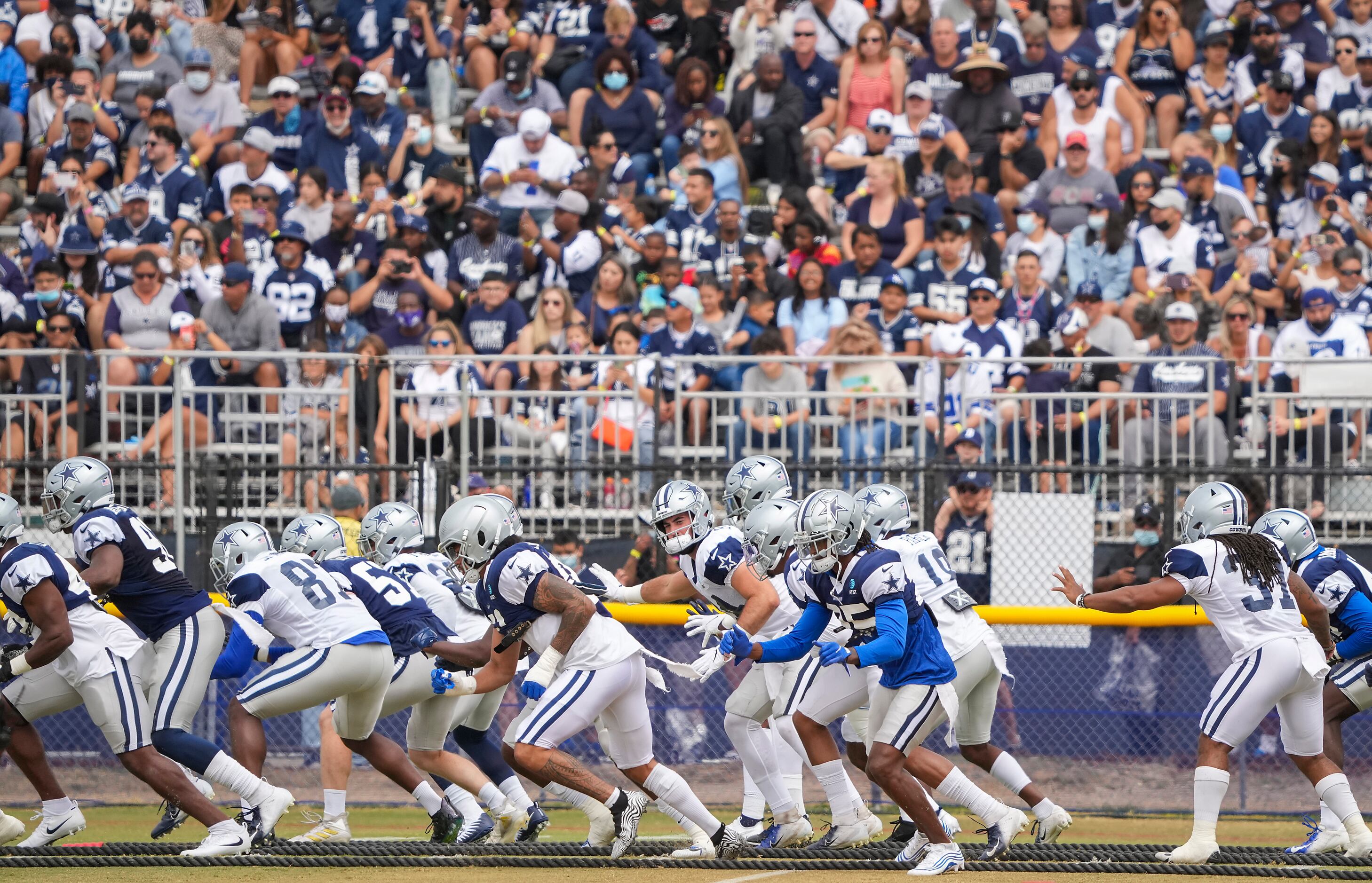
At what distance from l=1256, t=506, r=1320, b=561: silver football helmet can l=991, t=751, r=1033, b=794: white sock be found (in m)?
1.64

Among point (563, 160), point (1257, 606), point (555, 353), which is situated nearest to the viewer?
point (1257, 606)

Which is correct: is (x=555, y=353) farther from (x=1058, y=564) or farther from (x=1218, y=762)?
(x=1218, y=762)

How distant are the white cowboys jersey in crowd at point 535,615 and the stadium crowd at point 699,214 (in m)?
3.24

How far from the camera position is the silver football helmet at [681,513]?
30.0ft

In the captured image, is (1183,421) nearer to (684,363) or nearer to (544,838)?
(684,363)

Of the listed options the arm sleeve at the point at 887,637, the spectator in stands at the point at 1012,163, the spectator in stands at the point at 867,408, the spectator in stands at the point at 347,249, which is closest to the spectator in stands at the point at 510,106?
the spectator in stands at the point at 347,249

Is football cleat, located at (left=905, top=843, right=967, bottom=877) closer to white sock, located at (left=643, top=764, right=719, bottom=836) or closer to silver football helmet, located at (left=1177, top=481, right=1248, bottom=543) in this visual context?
white sock, located at (left=643, top=764, right=719, bottom=836)

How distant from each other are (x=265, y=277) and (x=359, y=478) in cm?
334

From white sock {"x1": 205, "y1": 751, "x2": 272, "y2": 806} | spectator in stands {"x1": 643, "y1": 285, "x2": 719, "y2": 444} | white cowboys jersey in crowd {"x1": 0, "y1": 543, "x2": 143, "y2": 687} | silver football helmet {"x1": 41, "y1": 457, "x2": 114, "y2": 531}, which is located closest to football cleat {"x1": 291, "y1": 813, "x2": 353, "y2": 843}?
white sock {"x1": 205, "y1": 751, "x2": 272, "y2": 806}

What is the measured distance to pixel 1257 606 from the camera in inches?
338

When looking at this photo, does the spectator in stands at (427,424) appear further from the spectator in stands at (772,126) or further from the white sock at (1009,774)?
the white sock at (1009,774)

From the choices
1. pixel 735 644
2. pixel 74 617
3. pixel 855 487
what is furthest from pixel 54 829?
pixel 855 487

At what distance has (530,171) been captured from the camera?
15.6 m

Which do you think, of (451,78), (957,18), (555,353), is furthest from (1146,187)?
(451,78)
